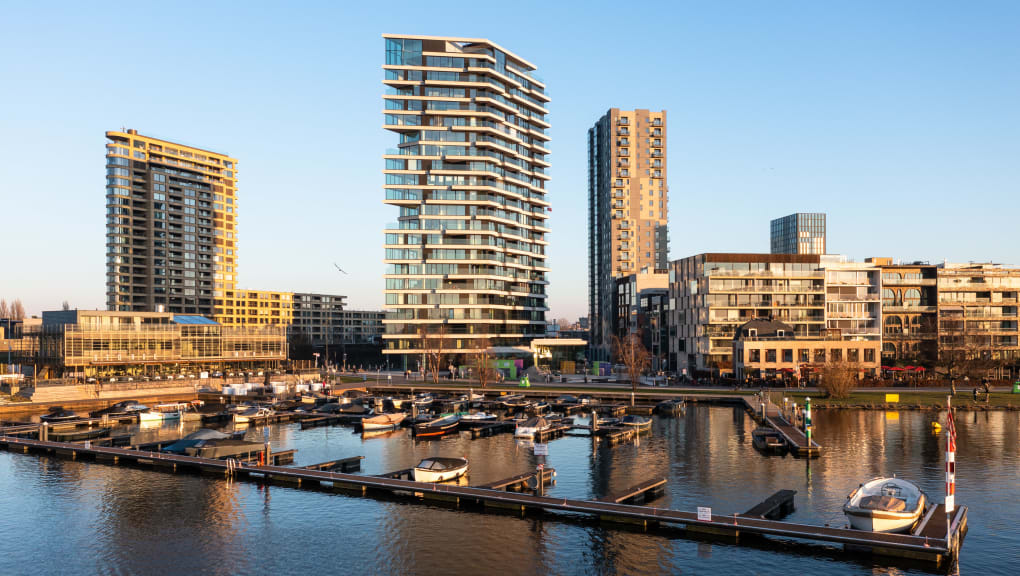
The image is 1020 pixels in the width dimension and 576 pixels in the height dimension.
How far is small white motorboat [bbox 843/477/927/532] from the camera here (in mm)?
39062

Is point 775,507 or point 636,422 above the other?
point 775,507

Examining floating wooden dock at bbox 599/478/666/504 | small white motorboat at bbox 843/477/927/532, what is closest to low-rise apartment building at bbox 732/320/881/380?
floating wooden dock at bbox 599/478/666/504

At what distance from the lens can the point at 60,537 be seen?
42625 mm

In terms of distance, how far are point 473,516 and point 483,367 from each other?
263ft

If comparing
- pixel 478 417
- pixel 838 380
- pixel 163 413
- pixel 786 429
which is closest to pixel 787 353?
pixel 838 380

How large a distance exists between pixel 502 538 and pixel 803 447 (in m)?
36.0

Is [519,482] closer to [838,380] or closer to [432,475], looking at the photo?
[432,475]

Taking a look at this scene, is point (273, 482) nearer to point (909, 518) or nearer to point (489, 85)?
point (909, 518)

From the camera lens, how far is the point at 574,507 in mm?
44844

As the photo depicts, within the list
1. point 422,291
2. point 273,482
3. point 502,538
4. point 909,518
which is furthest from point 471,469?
point 422,291

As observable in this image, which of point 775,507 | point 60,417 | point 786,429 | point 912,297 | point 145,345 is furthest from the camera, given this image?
point 912,297

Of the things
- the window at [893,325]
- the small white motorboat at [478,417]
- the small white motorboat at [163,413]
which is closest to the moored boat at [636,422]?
the small white motorboat at [478,417]

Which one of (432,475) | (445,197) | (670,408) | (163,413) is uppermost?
(445,197)

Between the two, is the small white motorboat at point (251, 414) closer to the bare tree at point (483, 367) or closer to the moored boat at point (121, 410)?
the moored boat at point (121, 410)
